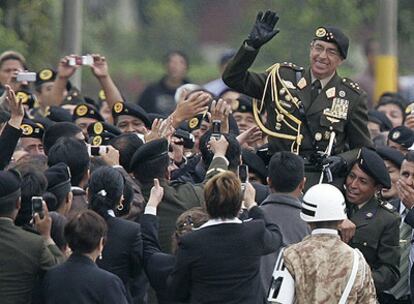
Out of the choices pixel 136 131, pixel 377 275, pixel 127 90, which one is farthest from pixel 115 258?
pixel 127 90

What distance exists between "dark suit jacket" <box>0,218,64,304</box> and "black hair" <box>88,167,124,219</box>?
2.03 feet

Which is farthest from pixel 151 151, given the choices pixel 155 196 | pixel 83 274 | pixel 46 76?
pixel 46 76

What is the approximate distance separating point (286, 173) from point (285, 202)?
20cm

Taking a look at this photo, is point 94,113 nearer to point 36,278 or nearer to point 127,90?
point 36,278

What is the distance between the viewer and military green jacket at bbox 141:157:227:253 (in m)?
12.1

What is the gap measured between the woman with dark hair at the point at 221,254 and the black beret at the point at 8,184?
1105mm

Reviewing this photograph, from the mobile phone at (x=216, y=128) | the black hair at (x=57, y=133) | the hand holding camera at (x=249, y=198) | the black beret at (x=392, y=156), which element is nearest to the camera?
the hand holding camera at (x=249, y=198)

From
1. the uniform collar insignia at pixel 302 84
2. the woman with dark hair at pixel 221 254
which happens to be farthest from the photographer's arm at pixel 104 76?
the woman with dark hair at pixel 221 254

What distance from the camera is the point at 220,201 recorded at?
35.7ft

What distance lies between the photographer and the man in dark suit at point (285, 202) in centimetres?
1174

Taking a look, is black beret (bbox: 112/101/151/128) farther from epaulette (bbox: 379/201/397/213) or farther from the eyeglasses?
epaulette (bbox: 379/201/397/213)

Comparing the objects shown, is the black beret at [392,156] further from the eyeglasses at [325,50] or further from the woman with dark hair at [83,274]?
the woman with dark hair at [83,274]

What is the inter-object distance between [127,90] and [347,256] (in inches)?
516

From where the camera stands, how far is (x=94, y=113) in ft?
51.9
